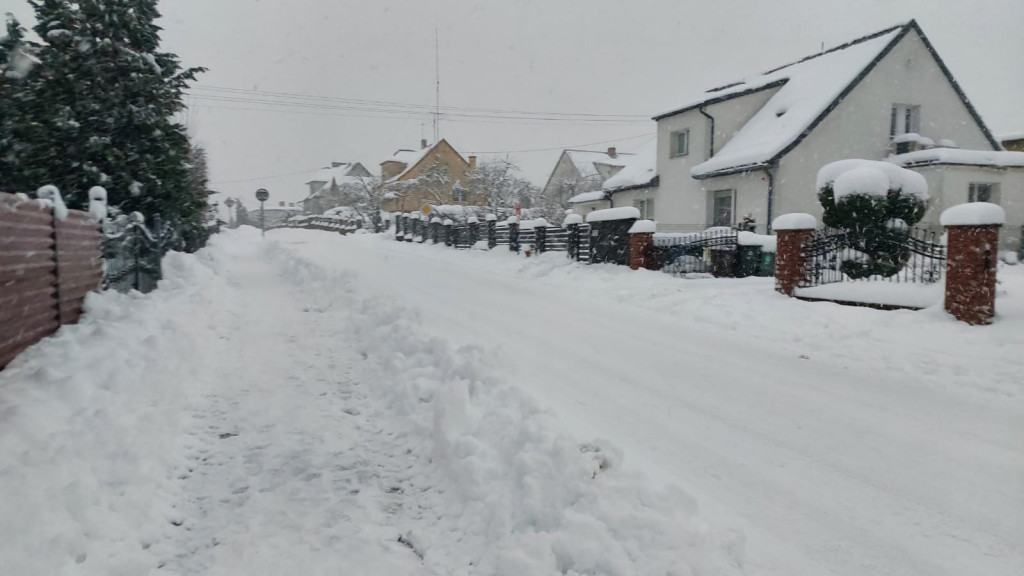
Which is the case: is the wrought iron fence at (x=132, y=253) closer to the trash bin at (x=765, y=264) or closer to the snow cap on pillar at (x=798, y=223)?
the snow cap on pillar at (x=798, y=223)

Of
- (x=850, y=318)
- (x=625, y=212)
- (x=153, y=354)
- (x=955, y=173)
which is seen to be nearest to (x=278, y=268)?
(x=625, y=212)

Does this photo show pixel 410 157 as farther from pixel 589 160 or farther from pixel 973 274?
pixel 973 274

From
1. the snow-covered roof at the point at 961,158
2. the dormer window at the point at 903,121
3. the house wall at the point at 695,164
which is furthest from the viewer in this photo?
the house wall at the point at 695,164

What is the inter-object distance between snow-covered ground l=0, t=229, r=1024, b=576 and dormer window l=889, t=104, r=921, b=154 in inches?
688

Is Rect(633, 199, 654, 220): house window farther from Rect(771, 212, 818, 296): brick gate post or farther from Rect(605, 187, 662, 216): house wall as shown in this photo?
Rect(771, 212, 818, 296): brick gate post

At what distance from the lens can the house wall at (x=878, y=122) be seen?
20406 millimetres

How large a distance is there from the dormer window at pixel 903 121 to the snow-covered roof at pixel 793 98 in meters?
2.55

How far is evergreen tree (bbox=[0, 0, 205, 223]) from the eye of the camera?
970cm

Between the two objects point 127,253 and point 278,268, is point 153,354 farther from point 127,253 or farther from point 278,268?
point 278,268

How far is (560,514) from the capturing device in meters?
2.98

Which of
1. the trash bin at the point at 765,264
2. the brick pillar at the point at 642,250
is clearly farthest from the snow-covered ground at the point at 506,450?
the trash bin at the point at 765,264

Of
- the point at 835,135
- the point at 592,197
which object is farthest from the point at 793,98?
the point at 592,197

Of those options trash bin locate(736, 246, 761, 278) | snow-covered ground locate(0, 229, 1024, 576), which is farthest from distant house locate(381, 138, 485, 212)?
snow-covered ground locate(0, 229, 1024, 576)

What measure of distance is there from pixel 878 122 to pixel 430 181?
37.8 meters
